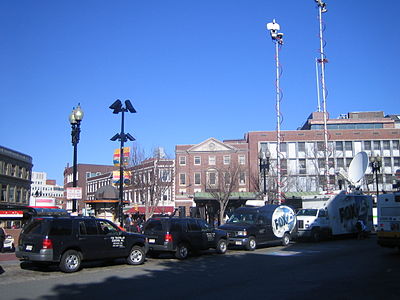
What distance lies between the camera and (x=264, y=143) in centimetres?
6544

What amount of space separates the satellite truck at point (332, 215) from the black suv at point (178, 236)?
9369 mm

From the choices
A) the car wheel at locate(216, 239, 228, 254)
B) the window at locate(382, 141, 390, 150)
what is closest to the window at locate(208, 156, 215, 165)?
the window at locate(382, 141, 390, 150)

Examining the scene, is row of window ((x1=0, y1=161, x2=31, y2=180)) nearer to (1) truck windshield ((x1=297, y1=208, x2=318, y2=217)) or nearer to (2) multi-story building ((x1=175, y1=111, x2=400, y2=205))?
(2) multi-story building ((x1=175, y1=111, x2=400, y2=205))

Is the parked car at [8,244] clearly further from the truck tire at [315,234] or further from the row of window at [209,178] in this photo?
the row of window at [209,178]

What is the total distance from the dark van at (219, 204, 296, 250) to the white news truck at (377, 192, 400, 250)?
6.14 meters

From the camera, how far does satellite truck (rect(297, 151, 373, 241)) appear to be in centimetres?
2606

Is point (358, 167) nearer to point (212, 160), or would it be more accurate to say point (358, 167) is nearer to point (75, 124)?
point (75, 124)

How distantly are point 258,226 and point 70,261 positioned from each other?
35.8ft

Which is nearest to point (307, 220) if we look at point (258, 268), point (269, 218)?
point (269, 218)

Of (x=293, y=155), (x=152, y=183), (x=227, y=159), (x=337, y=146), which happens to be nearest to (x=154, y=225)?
(x=152, y=183)

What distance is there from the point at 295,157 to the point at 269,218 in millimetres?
43786

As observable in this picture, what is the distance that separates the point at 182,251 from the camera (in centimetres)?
1739

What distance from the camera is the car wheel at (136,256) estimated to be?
15336mm

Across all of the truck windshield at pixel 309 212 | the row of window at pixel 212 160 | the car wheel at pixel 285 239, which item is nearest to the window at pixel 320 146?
the row of window at pixel 212 160
